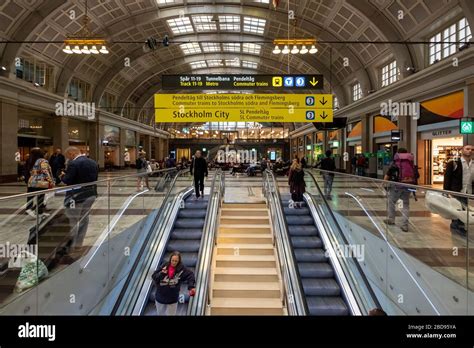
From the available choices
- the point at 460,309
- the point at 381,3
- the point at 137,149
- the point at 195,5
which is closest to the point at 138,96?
the point at 137,149

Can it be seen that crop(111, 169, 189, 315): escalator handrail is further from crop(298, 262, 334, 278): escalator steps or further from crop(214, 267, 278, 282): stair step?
crop(298, 262, 334, 278): escalator steps

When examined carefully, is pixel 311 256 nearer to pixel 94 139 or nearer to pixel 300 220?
pixel 300 220

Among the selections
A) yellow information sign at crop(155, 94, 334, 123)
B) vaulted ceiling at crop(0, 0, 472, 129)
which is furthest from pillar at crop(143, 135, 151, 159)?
yellow information sign at crop(155, 94, 334, 123)

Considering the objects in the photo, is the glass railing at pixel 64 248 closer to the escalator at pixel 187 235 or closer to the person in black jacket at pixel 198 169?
the escalator at pixel 187 235

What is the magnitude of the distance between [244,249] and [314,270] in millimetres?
1960

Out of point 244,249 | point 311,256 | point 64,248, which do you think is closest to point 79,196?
point 64,248

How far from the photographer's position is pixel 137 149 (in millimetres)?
42156

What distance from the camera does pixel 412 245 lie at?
491cm

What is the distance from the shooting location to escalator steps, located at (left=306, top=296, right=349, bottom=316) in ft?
20.5

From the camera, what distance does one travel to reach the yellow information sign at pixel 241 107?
41.8 feet
